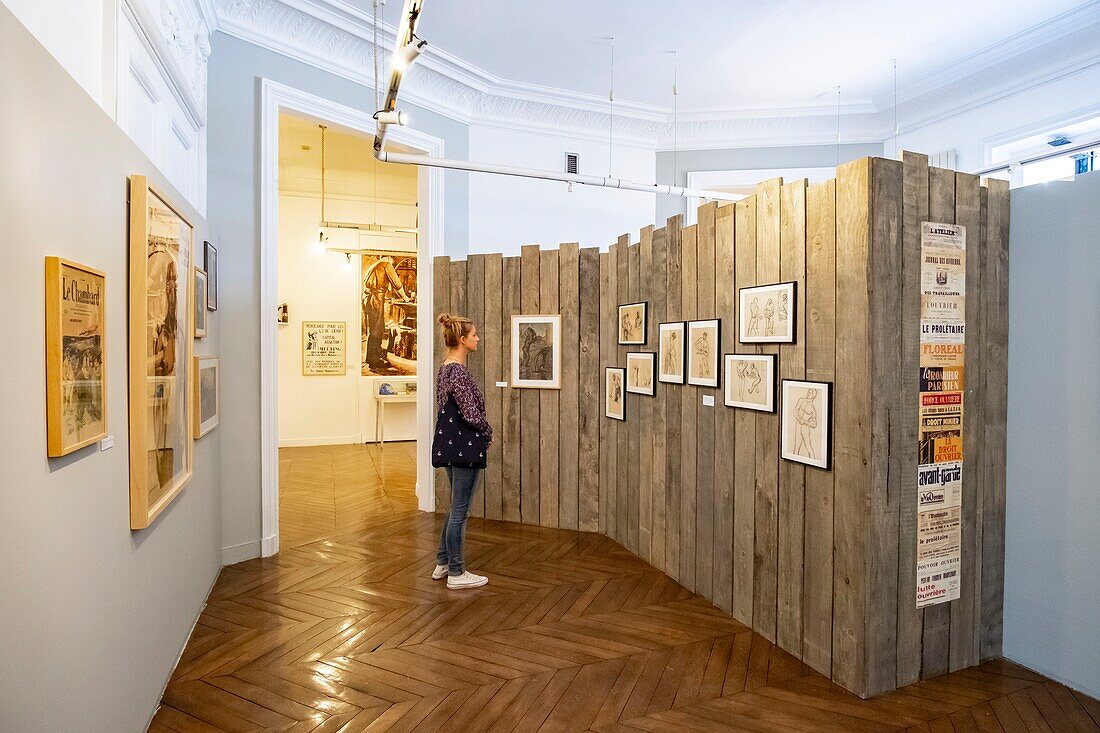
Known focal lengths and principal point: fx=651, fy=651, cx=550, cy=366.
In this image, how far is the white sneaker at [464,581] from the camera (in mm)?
4559

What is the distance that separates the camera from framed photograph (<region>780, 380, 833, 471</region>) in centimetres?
330

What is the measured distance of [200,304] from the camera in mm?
4156

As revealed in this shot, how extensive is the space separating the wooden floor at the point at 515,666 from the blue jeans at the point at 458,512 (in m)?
0.21

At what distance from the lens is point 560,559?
5.21 meters

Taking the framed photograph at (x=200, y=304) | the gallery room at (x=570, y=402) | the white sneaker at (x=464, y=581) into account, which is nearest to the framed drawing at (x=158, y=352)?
the gallery room at (x=570, y=402)

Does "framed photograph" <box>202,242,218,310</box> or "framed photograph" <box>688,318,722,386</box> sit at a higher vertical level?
"framed photograph" <box>202,242,218,310</box>

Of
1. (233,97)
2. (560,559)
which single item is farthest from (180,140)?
(560,559)

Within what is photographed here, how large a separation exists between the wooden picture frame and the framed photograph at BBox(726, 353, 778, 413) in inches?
125

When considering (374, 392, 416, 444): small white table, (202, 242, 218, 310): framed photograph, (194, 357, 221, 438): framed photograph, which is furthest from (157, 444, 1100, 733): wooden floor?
(374, 392, 416, 444): small white table

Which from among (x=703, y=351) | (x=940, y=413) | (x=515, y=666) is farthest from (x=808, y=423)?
(x=515, y=666)

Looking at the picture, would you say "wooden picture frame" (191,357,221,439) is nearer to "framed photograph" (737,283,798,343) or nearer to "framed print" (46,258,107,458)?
"framed print" (46,258,107,458)

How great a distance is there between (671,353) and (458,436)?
164 cm

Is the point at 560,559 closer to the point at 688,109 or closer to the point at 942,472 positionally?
the point at 942,472

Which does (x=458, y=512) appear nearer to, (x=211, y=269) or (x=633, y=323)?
(x=633, y=323)
